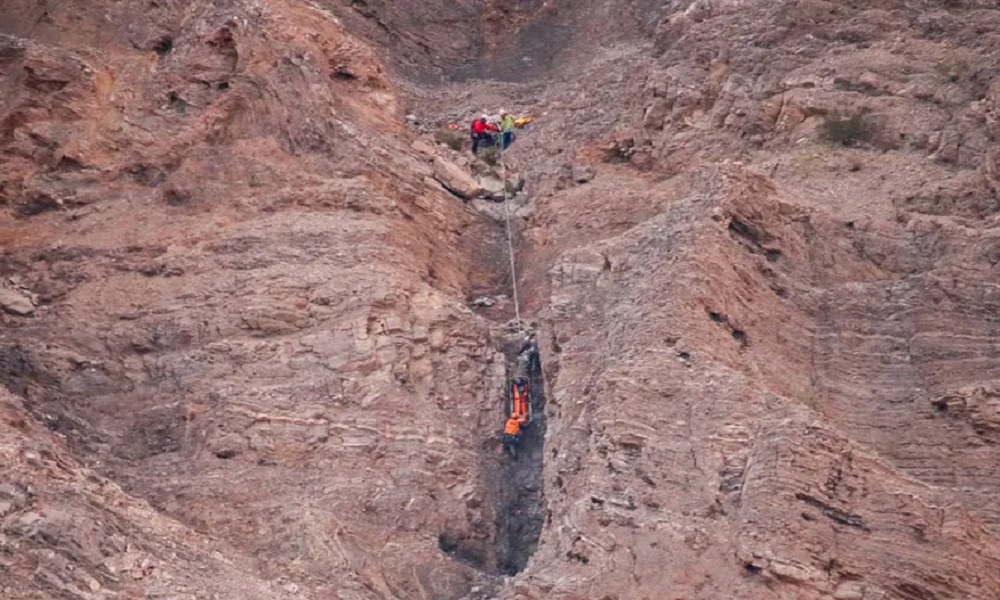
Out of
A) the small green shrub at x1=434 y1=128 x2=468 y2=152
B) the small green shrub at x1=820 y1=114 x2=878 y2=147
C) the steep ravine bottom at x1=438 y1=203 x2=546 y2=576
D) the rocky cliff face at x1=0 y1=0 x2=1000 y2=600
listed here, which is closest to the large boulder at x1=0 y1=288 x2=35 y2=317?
the rocky cliff face at x1=0 y1=0 x2=1000 y2=600

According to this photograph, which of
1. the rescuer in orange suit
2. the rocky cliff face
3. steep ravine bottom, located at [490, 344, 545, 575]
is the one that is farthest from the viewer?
the rescuer in orange suit

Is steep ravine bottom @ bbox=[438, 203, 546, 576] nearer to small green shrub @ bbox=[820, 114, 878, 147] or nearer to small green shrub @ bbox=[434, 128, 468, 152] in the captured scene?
small green shrub @ bbox=[434, 128, 468, 152]

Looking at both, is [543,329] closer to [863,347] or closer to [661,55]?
[863,347]

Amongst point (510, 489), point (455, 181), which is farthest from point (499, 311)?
point (510, 489)

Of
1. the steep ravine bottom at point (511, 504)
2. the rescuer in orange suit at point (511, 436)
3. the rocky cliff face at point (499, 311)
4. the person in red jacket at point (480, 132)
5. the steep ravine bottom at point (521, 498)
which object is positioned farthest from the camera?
the person in red jacket at point (480, 132)

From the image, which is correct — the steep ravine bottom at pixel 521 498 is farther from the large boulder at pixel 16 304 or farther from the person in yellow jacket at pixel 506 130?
the large boulder at pixel 16 304

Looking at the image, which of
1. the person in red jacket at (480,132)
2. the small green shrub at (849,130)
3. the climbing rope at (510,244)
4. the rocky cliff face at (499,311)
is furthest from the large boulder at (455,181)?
the small green shrub at (849,130)
